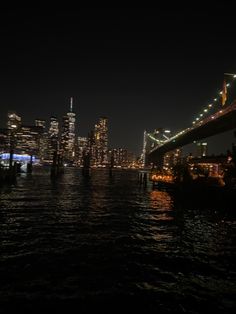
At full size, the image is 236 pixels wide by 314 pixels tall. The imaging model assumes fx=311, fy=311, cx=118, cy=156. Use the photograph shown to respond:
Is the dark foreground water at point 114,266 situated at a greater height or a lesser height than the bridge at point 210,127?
lesser

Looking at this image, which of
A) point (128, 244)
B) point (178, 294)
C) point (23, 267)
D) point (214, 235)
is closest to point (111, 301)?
point (178, 294)

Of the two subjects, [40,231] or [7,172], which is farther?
[7,172]

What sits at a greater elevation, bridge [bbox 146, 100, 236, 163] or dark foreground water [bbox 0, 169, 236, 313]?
bridge [bbox 146, 100, 236, 163]

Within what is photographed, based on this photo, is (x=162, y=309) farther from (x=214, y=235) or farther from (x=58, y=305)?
(x=214, y=235)

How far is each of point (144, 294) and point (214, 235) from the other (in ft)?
30.0

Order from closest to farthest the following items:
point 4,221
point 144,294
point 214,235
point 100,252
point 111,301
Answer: point 111,301 → point 144,294 → point 100,252 → point 214,235 → point 4,221

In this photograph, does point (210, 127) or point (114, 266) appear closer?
point (114, 266)

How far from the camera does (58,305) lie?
733cm

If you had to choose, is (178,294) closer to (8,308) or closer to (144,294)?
(144,294)

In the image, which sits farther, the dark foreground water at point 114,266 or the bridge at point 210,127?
the bridge at point 210,127

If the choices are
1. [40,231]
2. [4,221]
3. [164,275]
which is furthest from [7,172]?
[164,275]

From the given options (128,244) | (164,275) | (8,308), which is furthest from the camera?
(128,244)

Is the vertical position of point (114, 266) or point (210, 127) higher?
point (210, 127)

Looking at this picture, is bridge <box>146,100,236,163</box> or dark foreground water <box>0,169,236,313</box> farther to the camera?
bridge <box>146,100,236,163</box>
